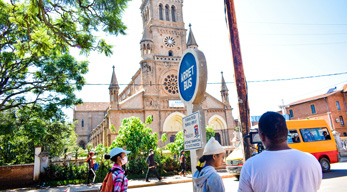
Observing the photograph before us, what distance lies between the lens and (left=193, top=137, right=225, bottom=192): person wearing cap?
2.62 meters

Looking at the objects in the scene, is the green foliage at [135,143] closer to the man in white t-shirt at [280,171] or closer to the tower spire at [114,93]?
the tower spire at [114,93]

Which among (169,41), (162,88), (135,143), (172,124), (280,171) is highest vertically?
(169,41)

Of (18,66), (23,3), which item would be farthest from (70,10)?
(18,66)

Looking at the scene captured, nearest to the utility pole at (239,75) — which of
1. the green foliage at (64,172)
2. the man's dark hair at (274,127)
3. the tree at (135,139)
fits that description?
the man's dark hair at (274,127)

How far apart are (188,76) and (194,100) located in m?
0.51

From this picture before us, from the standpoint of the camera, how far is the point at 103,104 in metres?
55.9

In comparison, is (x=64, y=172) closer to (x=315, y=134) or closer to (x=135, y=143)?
(x=135, y=143)

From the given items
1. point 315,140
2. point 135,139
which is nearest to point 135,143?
point 135,139

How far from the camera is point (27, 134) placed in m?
17.5

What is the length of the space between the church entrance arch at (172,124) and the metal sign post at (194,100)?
2445cm

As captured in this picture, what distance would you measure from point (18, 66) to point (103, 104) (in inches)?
1669

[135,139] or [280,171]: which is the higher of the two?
[135,139]

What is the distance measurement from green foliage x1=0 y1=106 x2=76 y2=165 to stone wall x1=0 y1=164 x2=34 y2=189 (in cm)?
232

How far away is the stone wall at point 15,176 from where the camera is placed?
13562mm
